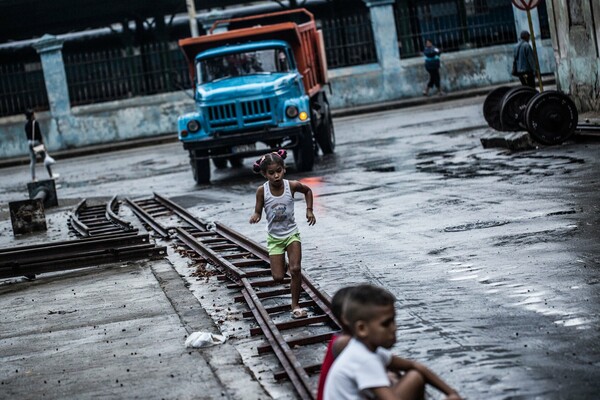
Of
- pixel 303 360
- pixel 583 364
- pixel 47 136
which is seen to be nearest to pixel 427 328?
pixel 303 360

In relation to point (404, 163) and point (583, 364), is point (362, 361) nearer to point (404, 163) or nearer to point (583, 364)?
point (583, 364)

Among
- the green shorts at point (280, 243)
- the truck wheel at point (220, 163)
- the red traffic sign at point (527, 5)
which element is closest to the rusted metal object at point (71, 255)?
the green shorts at point (280, 243)

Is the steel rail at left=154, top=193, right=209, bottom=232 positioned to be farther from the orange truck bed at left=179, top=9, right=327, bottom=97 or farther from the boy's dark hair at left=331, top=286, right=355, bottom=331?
the boy's dark hair at left=331, top=286, right=355, bottom=331

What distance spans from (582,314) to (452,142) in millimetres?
15796

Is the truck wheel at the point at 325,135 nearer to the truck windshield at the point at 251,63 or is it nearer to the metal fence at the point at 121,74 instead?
the truck windshield at the point at 251,63

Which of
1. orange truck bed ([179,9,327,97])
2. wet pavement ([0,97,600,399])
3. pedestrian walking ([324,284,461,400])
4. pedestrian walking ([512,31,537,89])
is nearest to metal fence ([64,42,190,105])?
wet pavement ([0,97,600,399])

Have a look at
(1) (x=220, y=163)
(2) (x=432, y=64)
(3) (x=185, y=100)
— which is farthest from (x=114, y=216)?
(2) (x=432, y=64)

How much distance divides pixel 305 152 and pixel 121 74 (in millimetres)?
Result: 20380

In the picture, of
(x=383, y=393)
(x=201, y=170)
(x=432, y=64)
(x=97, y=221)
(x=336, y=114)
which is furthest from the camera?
(x=432, y=64)

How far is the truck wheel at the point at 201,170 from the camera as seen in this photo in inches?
868

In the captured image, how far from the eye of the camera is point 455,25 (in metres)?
41.0

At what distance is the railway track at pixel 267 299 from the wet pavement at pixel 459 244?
0.19 meters

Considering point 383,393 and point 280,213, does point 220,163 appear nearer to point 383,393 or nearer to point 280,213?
point 280,213

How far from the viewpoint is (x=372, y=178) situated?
18.6m
